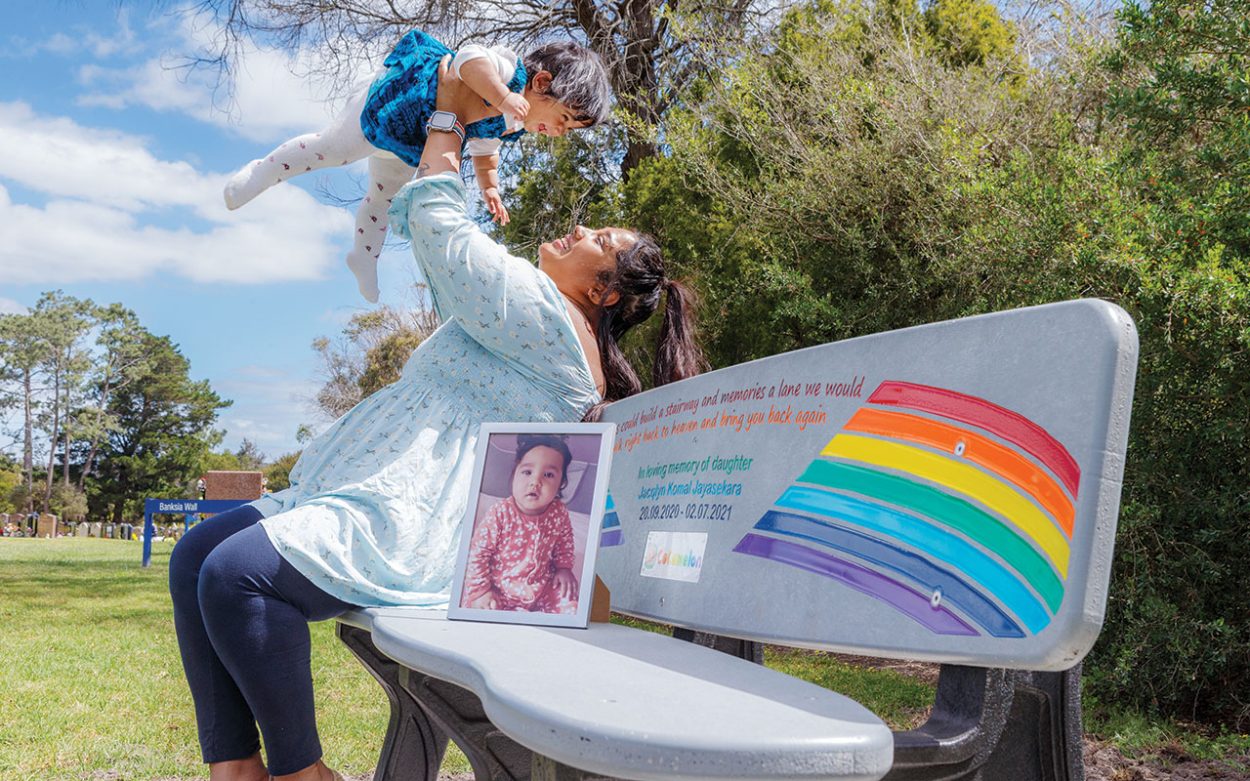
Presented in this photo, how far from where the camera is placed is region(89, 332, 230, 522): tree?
56656 mm

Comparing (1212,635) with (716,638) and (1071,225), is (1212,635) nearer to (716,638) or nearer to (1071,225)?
(1071,225)

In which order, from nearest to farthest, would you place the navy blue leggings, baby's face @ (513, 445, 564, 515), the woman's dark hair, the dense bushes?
→ the navy blue leggings, baby's face @ (513, 445, 564, 515), the woman's dark hair, the dense bushes

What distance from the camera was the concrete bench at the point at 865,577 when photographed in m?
1.06

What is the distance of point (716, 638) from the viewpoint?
2041 millimetres

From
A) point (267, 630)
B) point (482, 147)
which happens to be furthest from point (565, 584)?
point (482, 147)

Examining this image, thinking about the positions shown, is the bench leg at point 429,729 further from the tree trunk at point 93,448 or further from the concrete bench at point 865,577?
the tree trunk at point 93,448

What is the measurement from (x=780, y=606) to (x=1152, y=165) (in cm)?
375

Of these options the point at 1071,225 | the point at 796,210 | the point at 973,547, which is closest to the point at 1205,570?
the point at 1071,225

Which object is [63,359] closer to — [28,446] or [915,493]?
[28,446]

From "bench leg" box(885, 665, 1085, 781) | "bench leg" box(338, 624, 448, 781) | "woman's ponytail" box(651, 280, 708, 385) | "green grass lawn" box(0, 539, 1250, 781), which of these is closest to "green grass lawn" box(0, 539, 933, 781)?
"green grass lawn" box(0, 539, 1250, 781)

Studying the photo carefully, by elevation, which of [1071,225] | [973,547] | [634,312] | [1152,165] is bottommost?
[973,547]

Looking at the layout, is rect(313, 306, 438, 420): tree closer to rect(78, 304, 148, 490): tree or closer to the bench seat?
the bench seat

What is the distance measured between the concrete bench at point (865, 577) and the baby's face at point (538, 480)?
0.82 ft

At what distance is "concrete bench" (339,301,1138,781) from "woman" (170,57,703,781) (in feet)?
0.49
